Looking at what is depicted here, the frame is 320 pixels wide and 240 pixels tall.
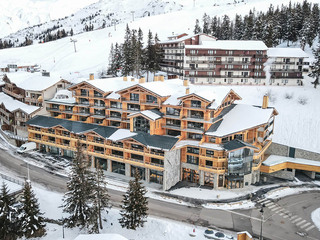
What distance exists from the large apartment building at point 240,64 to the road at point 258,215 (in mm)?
41380

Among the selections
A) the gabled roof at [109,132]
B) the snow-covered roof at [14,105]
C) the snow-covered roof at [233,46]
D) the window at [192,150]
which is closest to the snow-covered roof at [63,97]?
the snow-covered roof at [14,105]

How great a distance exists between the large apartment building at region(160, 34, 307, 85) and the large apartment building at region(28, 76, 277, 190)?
25.1 meters

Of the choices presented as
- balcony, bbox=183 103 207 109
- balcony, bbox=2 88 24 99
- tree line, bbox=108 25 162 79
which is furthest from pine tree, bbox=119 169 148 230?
tree line, bbox=108 25 162 79

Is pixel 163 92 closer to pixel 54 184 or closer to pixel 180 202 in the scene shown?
pixel 180 202

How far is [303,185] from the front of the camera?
5325 cm

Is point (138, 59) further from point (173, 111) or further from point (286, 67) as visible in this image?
point (286, 67)

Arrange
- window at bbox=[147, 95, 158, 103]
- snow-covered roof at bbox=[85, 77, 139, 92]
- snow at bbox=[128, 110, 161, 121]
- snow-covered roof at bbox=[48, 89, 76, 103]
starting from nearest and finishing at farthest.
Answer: snow at bbox=[128, 110, 161, 121] < window at bbox=[147, 95, 158, 103] < snow-covered roof at bbox=[85, 77, 139, 92] < snow-covered roof at bbox=[48, 89, 76, 103]

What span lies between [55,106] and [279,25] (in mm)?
83541

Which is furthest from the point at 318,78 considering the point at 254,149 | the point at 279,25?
the point at 254,149

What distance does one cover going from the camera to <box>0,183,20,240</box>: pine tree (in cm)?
3462

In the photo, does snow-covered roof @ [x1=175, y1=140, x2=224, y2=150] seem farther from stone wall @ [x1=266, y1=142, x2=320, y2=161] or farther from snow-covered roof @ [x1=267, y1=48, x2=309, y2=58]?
snow-covered roof @ [x1=267, y1=48, x2=309, y2=58]

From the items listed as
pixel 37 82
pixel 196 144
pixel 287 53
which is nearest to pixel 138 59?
pixel 37 82

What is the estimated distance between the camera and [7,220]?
114ft

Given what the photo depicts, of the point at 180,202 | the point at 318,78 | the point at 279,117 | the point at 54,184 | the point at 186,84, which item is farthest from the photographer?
the point at 318,78
